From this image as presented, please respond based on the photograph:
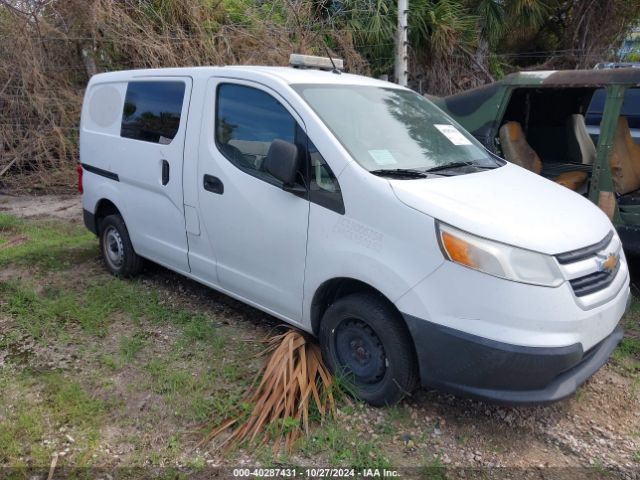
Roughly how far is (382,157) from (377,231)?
1.79ft

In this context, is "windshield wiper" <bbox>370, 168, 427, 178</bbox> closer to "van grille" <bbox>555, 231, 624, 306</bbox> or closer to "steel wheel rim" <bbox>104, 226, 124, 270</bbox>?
"van grille" <bbox>555, 231, 624, 306</bbox>

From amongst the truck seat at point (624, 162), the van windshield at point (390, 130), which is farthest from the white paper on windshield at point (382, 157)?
the truck seat at point (624, 162)

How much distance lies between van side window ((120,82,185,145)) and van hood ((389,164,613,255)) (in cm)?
205

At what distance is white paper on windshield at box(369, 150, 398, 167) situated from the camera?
3219mm

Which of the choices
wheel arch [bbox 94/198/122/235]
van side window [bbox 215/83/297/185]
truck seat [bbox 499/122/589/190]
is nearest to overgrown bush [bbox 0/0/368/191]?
wheel arch [bbox 94/198/122/235]

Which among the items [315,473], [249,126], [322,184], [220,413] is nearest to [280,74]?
[249,126]

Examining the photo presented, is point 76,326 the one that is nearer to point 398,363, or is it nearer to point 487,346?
point 398,363

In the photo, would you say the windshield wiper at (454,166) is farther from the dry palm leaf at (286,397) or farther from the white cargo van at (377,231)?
the dry palm leaf at (286,397)

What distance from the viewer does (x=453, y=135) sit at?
12.7 feet

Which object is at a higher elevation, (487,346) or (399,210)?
(399,210)

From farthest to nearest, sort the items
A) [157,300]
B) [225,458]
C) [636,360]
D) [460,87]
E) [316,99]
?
[460,87]
[157,300]
[636,360]
[316,99]
[225,458]

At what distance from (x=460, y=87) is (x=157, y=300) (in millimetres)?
8163

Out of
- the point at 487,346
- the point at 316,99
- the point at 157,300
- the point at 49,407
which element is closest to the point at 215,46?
the point at 157,300

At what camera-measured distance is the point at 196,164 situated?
3979 mm
